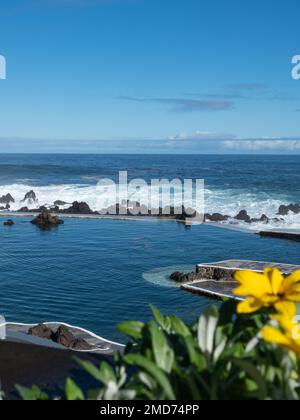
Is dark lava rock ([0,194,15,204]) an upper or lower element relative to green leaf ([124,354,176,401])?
lower

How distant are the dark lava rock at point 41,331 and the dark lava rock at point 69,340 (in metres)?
0.10

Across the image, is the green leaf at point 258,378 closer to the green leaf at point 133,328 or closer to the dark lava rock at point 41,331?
the green leaf at point 133,328

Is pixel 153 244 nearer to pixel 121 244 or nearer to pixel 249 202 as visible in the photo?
pixel 121 244

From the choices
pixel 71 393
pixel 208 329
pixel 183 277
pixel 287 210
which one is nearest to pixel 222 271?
pixel 183 277

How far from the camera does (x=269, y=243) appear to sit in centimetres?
1332

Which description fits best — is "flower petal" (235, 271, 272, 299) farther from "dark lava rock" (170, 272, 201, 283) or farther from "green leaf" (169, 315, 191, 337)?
"dark lava rock" (170, 272, 201, 283)

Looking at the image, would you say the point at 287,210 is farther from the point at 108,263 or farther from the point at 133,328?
the point at 133,328

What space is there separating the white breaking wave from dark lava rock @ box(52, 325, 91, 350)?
54.2ft

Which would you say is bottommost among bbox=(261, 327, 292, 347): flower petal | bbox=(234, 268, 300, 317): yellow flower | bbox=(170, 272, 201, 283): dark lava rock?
bbox=(170, 272, 201, 283): dark lava rock

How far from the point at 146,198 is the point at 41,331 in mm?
23290

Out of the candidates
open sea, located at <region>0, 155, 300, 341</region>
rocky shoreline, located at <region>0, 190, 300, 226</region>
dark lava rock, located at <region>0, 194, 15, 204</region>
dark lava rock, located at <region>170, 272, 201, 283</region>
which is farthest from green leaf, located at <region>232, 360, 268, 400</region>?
A: dark lava rock, located at <region>0, 194, 15, 204</region>

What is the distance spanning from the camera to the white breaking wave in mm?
25141
